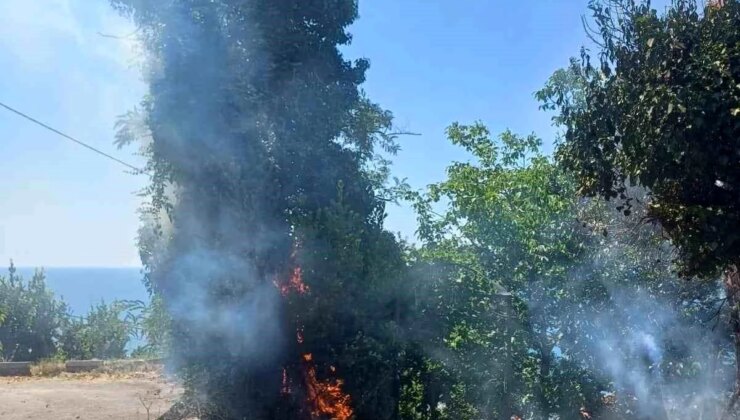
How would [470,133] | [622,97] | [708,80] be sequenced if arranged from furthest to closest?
[470,133] → [622,97] → [708,80]

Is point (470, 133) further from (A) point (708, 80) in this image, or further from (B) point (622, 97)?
(A) point (708, 80)

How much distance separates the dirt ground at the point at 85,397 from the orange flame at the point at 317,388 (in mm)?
2280

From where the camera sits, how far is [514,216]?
1072 centimetres

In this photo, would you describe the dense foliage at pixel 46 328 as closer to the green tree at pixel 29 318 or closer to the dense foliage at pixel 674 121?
the green tree at pixel 29 318

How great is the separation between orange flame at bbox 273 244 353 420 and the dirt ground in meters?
2.28

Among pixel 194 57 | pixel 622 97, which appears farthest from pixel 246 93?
pixel 622 97

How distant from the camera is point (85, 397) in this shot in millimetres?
10734

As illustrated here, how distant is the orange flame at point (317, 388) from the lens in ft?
29.1

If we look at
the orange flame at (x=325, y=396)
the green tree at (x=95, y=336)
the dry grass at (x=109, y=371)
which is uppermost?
the green tree at (x=95, y=336)

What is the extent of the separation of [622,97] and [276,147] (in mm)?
5201

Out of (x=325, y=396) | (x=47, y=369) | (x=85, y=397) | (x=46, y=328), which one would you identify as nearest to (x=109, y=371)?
(x=47, y=369)

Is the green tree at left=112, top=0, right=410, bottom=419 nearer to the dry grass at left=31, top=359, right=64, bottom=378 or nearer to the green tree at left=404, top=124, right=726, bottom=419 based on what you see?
the green tree at left=404, top=124, right=726, bottom=419

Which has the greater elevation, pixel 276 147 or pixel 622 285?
pixel 276 147

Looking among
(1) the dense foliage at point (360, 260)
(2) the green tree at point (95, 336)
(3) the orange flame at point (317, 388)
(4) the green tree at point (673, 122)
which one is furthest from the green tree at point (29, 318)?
(4) the green tree at point (673, 122)
